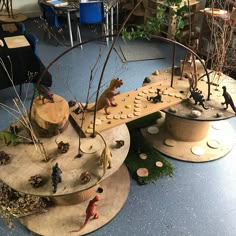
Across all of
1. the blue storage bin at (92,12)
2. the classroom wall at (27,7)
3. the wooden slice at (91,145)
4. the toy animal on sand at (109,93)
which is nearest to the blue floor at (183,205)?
the toy animal on sand at (109,93)

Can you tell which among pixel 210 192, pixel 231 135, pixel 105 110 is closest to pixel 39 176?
pixel 105 110

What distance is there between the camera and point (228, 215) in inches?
81.0

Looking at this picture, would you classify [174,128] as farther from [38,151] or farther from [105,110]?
[38,151]

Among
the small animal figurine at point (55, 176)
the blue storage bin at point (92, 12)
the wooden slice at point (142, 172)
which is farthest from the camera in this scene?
the blue storage bin at point (92, 12)

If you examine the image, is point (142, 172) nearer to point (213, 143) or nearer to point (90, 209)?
point (90, 209)

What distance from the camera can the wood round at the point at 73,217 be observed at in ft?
6.28

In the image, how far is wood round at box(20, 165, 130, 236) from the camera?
1.91 m

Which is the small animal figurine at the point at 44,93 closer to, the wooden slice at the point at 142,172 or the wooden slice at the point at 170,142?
the wooden slice at the point at 142,172

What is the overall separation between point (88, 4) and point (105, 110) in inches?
99.7


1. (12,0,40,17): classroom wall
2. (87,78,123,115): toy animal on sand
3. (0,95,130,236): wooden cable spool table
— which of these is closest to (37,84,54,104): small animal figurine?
(0,95,130,236): wooden cable spool table

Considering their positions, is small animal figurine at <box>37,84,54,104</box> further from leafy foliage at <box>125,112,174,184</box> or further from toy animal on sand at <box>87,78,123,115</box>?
leafy foliage at <box>125,112,174,184</box>

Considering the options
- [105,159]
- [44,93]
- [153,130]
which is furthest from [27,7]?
[105,159]

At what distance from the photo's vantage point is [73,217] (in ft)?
6.48

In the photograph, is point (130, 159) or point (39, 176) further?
point (130, 159)
